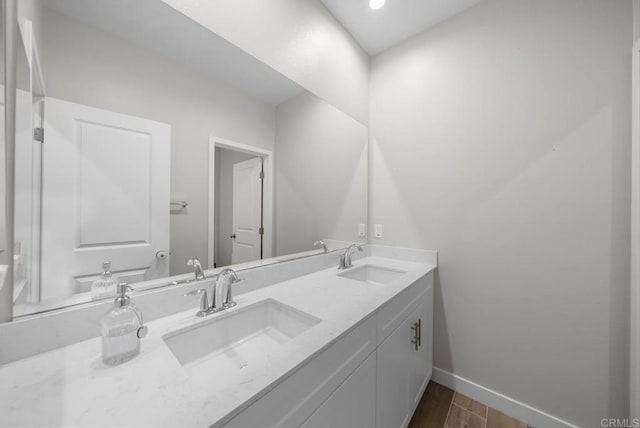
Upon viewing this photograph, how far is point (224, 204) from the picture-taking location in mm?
1106

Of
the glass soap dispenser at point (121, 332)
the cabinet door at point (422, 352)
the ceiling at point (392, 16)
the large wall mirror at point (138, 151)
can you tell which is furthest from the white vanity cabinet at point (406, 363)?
the ceiling at point (392, 16)

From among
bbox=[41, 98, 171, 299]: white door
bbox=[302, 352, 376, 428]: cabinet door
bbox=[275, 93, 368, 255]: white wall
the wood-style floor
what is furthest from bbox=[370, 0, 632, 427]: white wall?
bbox=[41, 98, 171, 299]: white door

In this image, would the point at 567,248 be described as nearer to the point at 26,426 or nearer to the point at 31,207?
the point at 26,426

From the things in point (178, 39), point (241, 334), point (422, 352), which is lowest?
point (422, 352)

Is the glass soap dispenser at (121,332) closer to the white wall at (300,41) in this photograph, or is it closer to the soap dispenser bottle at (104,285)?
the soap dispenser bottle at (104,285)

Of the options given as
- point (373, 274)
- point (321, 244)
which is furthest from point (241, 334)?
point (373, 274)

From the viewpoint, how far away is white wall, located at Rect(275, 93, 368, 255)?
55.1 inches

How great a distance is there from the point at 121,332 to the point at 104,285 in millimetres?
225

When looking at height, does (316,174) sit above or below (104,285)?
above

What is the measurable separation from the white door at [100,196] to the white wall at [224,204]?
0.20m

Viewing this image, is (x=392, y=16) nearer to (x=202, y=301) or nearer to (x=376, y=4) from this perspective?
(x=376, y=4)

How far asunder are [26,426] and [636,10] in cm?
250

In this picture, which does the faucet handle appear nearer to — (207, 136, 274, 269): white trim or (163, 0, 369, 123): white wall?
(207, 136, 274, 269): white trim

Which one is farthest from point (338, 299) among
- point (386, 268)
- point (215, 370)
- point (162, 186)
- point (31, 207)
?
point (31, 207)
